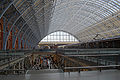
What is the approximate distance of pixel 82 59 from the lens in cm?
751

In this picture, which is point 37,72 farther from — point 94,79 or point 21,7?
point 21,7

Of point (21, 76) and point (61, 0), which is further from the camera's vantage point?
point (61, 0)

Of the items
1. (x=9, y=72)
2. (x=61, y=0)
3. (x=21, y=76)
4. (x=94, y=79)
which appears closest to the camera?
(x=94, y=79)

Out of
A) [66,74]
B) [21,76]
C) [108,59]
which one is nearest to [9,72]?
[21,76]

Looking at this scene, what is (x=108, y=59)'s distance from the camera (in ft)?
26.1

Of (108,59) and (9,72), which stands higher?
(108,59)

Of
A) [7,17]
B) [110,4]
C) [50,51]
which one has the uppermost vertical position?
[110,4]

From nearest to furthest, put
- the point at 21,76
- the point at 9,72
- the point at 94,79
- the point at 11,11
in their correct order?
the point at 94,79 → the point at 21,76 → the point at 9,72 → the point at 11,11

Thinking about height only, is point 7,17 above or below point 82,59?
above

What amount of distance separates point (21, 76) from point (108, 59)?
176 inches

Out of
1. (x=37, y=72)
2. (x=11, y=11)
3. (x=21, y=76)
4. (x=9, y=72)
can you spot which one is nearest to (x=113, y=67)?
(x=37, y=72)

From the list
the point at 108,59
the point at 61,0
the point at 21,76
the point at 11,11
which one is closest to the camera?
the point at 21,76

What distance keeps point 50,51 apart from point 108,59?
128 feet

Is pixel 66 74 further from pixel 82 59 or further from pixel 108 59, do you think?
pixel 108 59
